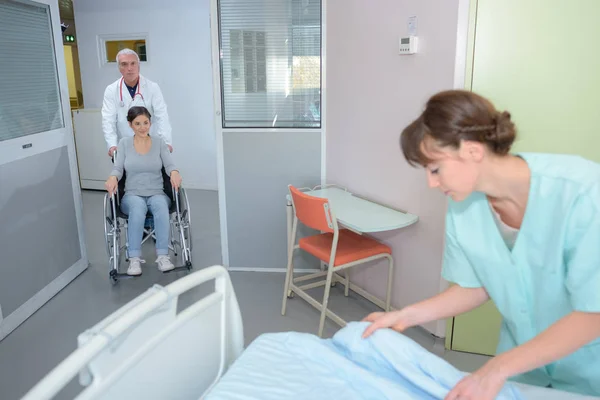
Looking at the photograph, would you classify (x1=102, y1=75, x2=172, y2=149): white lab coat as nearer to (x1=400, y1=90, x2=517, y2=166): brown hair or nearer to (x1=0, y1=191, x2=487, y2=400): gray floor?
(x1=0, y1=191, x2=487, y2=400): gray floor

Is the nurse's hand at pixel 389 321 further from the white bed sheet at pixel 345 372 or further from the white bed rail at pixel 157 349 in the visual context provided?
the white bed rail at pixel 157 349

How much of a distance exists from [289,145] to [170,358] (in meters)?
2.43

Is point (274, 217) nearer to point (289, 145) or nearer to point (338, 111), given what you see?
point (289, 145)

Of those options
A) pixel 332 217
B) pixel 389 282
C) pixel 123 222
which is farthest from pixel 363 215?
pixel 123 222

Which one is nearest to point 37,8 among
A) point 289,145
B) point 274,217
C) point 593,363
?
point 289,145

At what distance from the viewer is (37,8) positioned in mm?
3307

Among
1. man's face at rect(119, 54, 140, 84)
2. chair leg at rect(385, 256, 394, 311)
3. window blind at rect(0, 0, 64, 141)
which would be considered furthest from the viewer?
man's face at rect(119, 54, 140, 84)

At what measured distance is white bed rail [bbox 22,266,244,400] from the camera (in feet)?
3.25

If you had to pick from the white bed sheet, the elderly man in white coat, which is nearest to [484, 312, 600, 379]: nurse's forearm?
the white bed sheet

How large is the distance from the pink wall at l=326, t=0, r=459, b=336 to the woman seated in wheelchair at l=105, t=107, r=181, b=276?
1289 millimetres

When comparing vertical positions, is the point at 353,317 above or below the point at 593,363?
below

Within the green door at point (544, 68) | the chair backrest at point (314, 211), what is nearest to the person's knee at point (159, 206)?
the chair backrest at point (314, 211)

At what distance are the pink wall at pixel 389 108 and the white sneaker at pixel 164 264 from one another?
1.36 meters

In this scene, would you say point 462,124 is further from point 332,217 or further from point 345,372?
point 332,217
